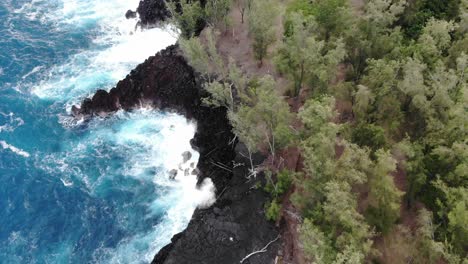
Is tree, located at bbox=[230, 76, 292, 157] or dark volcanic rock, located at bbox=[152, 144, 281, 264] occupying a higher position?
tree, located at bbox=[230, 76, 292, 157]

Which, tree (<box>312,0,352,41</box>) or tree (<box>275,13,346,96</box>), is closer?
tree (<box>275,13,346,96</box>)

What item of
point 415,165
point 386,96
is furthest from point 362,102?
point 415,165

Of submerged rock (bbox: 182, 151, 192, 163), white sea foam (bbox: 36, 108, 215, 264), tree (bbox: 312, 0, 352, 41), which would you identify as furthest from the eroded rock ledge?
tree (bbox: 312, 0, 352, 41)

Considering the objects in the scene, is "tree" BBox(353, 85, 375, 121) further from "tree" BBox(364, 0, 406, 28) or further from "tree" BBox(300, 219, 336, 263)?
"tree" BBox(300, 219, 336, 263)

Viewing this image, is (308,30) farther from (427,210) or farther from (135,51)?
(135,51)

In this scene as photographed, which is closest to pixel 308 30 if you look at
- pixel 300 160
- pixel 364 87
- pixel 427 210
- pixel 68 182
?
pixel 364 87

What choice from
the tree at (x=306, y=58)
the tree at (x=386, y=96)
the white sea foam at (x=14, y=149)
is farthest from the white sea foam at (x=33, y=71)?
the tree at (x=386, y=96)

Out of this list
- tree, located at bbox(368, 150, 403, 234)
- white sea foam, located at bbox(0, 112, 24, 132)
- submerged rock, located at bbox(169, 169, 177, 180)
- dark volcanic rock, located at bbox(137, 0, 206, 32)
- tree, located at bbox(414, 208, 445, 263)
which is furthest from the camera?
dark volcanic rock, located at bbox(137, 0, 206, 32)

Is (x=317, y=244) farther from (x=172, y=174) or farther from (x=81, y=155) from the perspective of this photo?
(x=81, y=155)
